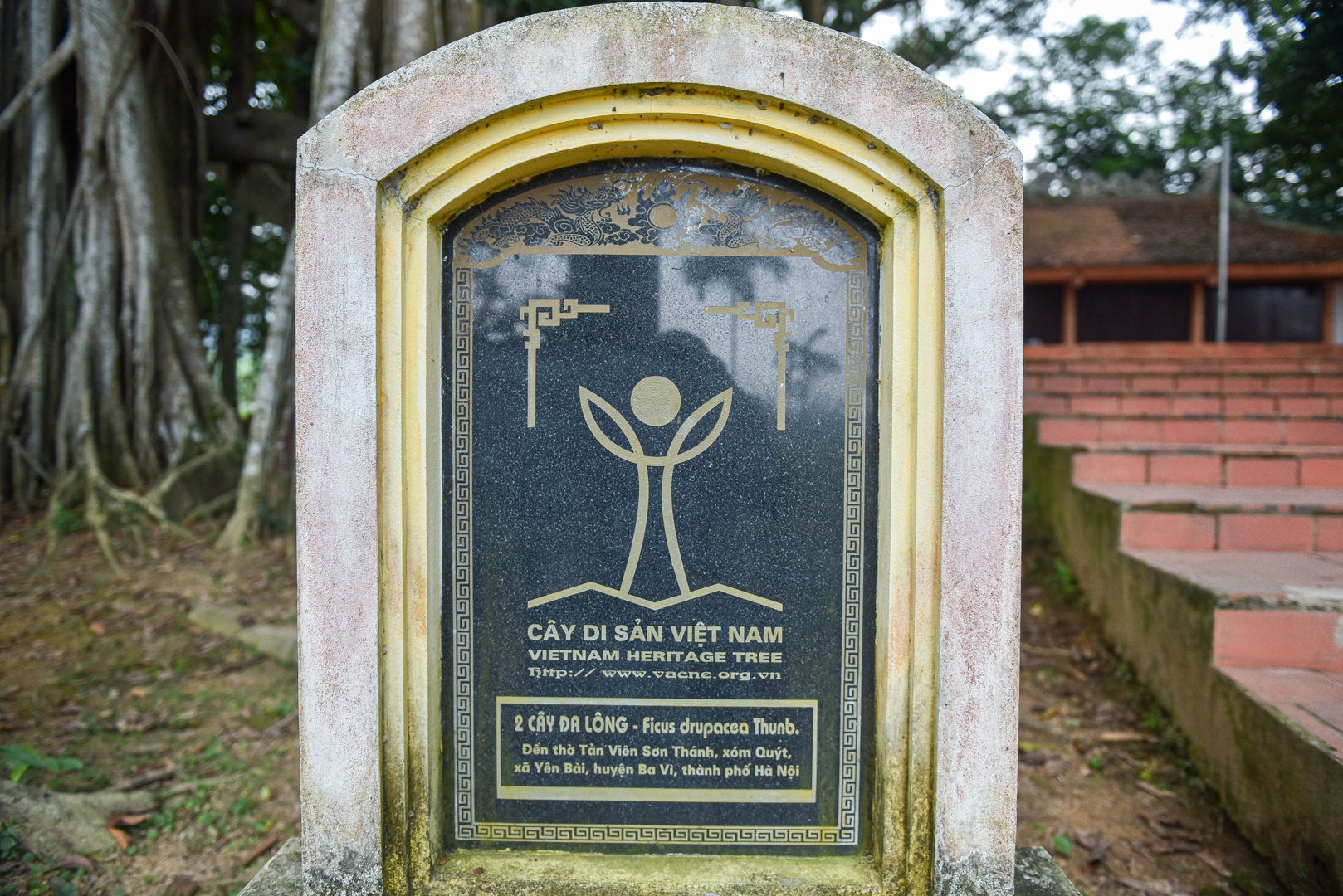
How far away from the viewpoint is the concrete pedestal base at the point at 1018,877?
5.94 ft

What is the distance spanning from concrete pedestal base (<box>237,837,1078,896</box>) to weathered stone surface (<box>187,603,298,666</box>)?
1613mm

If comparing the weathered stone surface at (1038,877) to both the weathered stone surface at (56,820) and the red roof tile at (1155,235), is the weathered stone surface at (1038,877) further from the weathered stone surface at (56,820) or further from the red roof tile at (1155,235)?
the red roof tile at (1155,235)

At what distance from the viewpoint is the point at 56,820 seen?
220 centimetres

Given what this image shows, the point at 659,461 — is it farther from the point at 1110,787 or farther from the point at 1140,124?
→ the point at 1140,124

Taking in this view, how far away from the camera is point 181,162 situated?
5797 mm

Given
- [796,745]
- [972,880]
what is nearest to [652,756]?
[796,745]

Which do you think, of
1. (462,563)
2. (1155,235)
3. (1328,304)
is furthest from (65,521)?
(1328,304)

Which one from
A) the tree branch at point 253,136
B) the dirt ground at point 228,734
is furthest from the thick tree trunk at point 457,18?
Answer: the dirt ground at point 228,734

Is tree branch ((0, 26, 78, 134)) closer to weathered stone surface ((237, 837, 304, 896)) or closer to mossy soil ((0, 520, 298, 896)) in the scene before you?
mossy soil ((0, 520, 298, 896))

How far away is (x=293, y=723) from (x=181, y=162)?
489 centimetres

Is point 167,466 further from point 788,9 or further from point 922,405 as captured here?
point 788,9

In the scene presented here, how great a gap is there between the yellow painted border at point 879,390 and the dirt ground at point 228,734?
88 cm

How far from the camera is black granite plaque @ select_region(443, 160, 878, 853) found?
1.87 metres

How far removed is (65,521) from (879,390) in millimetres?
4859
